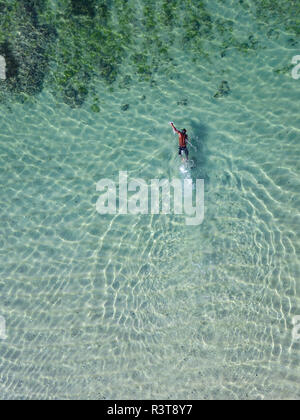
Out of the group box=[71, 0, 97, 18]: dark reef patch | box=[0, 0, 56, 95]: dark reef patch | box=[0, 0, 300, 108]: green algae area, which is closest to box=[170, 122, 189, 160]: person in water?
box=[0, 0, 300, 108]: green algae area

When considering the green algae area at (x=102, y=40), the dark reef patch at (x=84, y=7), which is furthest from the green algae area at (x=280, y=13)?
the dark reef patch at (x=84, y=7)

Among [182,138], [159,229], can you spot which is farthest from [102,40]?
[159,229]

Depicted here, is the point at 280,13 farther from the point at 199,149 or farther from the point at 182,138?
the point at 182,138
